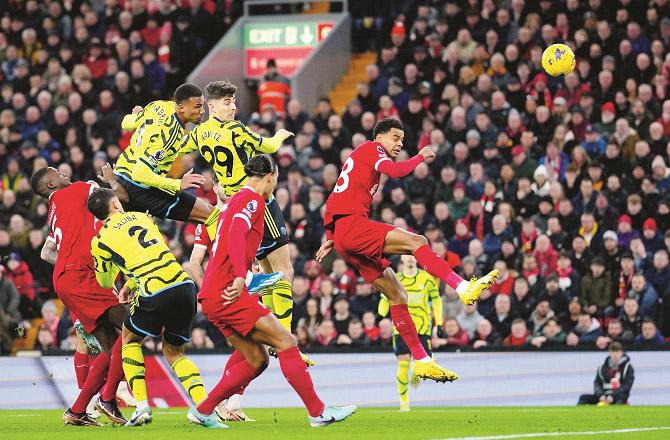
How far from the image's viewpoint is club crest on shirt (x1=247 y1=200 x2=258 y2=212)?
11258 mm

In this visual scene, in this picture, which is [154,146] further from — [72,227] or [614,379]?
[614,379]

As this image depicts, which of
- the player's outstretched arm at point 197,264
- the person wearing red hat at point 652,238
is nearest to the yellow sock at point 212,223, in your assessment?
the player's outstretched arm at point 197,264

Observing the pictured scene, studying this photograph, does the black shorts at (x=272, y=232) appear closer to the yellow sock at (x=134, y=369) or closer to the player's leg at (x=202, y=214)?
the player's leg at (x=202, y=214)

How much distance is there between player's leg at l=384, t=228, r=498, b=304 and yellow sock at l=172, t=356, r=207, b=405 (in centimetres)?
215

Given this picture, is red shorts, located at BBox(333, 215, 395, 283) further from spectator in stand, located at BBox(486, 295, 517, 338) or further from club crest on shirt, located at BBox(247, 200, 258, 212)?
spectator in stand, located at BBox(486, 295, 517, 338)

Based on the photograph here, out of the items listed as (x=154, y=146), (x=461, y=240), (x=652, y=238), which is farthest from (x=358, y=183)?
(x=652, y=238)

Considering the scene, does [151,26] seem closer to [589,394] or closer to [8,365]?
[8,365]

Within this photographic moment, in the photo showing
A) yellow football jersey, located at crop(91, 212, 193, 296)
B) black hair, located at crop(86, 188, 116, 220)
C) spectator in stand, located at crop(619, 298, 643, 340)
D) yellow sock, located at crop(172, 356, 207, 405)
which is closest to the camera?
yellow football jersey, located at crop(91, 212, 193, 296)

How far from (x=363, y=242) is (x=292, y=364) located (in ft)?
6.74

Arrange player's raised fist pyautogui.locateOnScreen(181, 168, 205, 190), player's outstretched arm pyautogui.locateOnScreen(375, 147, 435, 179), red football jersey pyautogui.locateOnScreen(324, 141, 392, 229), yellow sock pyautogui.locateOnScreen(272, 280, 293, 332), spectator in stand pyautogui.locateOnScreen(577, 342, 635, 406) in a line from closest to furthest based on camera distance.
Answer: player's outstretched arm pyautogui.locateOnScreen(375, 147, 435, 179) < red football jersey pyautogui.locateOnScreen(324, 141, 392, 229) < player's raised fist pyautogui.locateOnScreen(181, 168, 205, 190) < yellow sock pyautogui.locateOnScreen(272, 280, 293, 332) < spectator in stand pyautogui.locateOnScreen(577, 342, 635, 406)

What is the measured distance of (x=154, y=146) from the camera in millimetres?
13695

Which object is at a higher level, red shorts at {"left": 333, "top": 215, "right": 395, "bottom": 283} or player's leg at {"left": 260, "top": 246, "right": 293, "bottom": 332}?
red shorts at {"left": 333, "top": 215, "right": 395, "bottom": 283}

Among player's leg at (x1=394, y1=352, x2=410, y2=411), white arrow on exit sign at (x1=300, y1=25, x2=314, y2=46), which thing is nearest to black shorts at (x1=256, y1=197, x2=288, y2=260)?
player's leg at (x1=394, y1=352, x2=410, y2=411)

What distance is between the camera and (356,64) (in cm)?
2703
